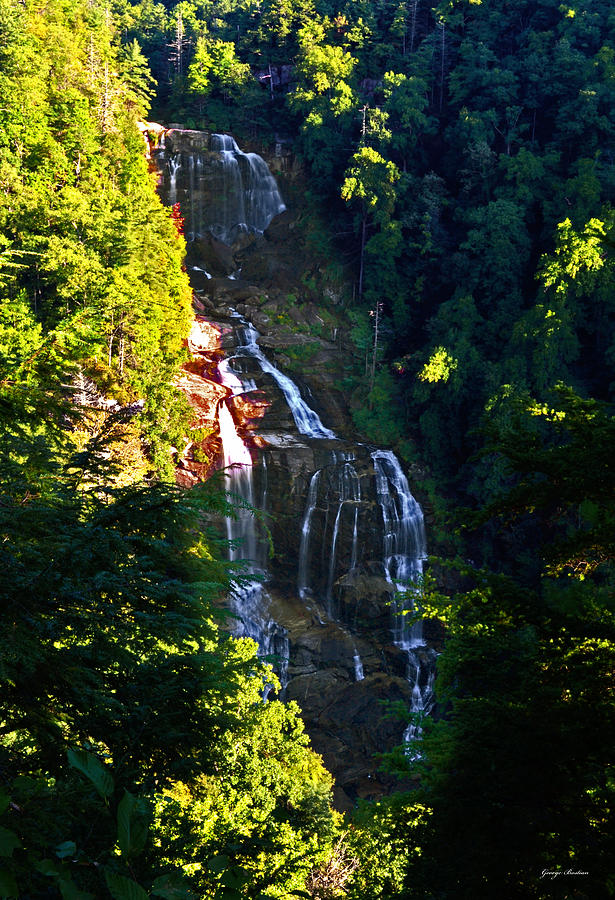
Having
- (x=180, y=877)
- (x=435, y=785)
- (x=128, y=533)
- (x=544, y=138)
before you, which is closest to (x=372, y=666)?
(x=435, y=785)

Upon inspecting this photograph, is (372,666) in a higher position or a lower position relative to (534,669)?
lower

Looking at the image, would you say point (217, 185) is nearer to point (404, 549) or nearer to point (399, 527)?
point (399, 527)

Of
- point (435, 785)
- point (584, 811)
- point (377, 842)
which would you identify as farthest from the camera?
point (377, 842)

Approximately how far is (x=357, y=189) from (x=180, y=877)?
2900 centimetres

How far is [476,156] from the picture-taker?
1047 inches

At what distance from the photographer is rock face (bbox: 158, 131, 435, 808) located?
61.2 feet

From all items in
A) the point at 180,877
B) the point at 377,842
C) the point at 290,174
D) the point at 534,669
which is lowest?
the point at 377,842

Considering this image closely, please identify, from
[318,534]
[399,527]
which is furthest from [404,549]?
[318,534]

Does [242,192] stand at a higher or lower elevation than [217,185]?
lower

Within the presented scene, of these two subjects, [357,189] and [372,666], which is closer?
[372,666]

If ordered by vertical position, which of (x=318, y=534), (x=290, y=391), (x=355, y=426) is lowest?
(x=318, y=534)

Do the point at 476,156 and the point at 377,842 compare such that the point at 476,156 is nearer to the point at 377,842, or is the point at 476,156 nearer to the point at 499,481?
the point at 499,481

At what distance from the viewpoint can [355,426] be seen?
81.3 ft

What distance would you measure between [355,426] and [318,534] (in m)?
5.21
